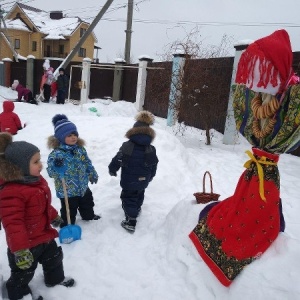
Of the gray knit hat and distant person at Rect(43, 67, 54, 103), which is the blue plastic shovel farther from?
distant person at Rect(43, 67, 54, 103)

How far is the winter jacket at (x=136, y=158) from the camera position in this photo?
11.4ft

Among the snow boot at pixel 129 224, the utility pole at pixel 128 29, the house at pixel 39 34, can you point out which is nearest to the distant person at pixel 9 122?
the snow boot at pixel 129 224

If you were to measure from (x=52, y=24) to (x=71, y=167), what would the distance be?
41.7m

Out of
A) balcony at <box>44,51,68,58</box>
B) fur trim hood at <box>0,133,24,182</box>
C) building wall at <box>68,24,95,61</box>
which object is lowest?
fur trim hood at <box>0,133,24,182</box>

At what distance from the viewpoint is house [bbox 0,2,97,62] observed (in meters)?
37.3

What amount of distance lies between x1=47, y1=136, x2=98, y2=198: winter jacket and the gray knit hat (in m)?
0.91

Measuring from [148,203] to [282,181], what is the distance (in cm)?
283

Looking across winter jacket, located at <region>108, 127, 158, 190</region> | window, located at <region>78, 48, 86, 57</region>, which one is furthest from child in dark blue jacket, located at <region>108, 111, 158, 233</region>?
window, located at <region>78, 48, 86, 57</region>

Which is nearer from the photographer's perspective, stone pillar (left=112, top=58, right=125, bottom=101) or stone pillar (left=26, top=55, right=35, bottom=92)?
stone pillar (left=112, top=58, right=125, bottom=101)

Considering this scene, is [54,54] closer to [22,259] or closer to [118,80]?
[118,80]

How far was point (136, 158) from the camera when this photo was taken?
138 inches

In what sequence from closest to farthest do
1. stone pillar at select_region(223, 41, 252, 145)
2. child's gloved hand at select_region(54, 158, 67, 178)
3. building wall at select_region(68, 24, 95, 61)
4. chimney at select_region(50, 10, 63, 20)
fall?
child's gloved hand at select_region(54, 158, 67, 178) < stone pillar at select_region(223, 41, 252, 145) < building wall at select_region(68, 24, 95, 61) < chimney at select_region(50, 10, 63, 20)

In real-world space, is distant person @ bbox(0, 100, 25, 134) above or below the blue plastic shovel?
above

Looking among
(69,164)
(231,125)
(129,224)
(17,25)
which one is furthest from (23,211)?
(17,25)
